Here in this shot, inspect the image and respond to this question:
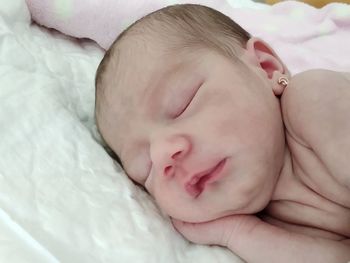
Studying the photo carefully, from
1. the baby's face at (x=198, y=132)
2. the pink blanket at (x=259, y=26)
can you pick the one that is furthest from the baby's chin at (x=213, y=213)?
the pink blanket at (x=259, y=26)

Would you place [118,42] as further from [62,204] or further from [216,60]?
[62,204]

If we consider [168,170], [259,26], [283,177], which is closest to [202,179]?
[168,170]

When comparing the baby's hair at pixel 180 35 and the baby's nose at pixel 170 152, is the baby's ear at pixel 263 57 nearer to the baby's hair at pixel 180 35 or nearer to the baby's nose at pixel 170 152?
the baby's hair at pixel 180 35

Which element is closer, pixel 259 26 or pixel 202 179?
pixel 202 179

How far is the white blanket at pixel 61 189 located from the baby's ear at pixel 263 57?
0.31 m

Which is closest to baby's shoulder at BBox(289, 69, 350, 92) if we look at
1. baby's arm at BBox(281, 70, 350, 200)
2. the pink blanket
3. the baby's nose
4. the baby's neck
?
baby's arm at BBox(281, 70, 350, 200)

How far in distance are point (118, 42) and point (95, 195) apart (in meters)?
0.32

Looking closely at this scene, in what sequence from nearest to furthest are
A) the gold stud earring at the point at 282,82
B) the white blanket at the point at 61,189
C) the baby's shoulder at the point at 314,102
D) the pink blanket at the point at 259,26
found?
the white blanket at the point at 61,189 < the baby's shoulder at the point at 314,102 < the gold stud earring at the point at 282,82 < the pink blanket at the point at 259,26

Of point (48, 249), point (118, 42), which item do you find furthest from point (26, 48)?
point (48, 249)

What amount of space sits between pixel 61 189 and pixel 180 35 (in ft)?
1.17

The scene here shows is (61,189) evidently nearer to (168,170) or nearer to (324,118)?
(168,170)

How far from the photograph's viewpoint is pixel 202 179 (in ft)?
3.05

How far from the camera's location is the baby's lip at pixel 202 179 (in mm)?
914

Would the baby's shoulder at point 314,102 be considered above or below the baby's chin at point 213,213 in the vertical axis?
above
